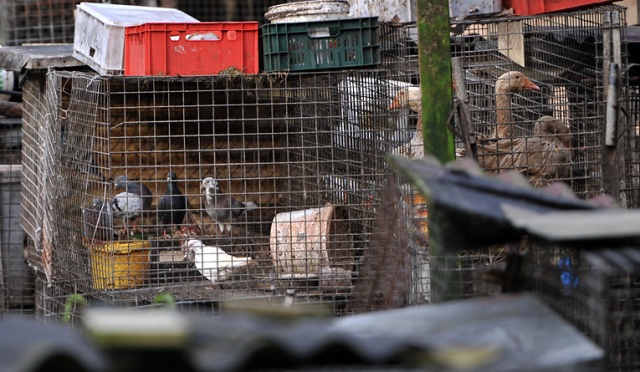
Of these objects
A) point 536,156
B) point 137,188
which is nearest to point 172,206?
point 137,188

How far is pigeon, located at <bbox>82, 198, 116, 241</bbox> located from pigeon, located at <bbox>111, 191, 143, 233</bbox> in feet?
0.27

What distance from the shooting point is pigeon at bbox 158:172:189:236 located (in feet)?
24.7

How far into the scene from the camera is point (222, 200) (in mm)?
7688

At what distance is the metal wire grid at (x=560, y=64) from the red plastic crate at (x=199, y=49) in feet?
4.62

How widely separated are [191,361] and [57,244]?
5308 mm

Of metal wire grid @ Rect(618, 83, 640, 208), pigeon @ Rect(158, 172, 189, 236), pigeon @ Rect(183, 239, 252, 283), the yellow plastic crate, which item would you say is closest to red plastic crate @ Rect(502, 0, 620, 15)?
metal wire grid @ Rect(618, 83, 640, 208)

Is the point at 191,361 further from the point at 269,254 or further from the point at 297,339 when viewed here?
the point at 269,254

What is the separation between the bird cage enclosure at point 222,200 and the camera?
269 inches

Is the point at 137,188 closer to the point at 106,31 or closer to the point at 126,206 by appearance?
the point at 126,206

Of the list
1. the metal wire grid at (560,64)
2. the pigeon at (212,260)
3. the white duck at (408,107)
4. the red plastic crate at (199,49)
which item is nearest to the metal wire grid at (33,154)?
the red plastic crate at (199,49)

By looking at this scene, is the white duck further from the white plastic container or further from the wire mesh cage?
the wire mesh cage

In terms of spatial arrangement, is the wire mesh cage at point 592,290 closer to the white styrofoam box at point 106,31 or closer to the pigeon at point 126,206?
the pigeon at point 126,206

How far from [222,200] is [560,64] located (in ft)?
8.60

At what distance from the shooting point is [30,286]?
916 cm
